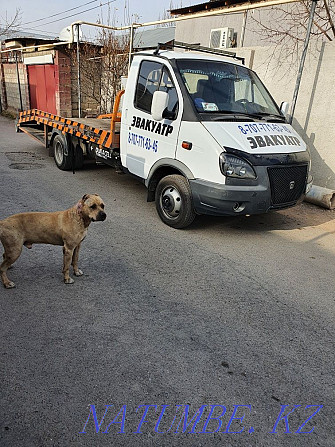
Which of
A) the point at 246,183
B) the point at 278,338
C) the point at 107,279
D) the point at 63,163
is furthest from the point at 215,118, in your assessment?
the point at 63,163

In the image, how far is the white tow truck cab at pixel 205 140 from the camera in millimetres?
4570

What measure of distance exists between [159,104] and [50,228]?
2444mm

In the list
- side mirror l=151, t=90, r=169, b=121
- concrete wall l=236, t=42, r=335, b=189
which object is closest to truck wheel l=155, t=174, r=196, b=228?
side mirror l=151, t=90, r=169, b=121

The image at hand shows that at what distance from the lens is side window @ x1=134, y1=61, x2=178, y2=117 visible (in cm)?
507

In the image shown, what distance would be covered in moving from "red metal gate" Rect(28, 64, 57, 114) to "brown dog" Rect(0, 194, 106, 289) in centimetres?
1366

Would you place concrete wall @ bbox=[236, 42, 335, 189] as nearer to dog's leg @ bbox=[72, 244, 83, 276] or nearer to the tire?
the tire

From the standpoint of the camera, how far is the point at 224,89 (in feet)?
17.5

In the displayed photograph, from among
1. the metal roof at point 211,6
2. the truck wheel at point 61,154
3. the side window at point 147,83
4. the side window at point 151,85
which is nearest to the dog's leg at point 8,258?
the side window at point 151,85

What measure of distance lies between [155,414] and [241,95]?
15.7 ft

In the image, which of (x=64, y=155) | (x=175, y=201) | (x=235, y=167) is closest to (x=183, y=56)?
(x=235, y=167)

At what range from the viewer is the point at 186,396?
94.9 inches

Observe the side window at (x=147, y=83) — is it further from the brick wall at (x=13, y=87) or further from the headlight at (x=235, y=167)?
the brick wall at (x=13, y=87)

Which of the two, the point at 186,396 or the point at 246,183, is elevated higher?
the point at 246,183

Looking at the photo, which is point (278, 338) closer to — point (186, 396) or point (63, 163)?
point (186, 396)
